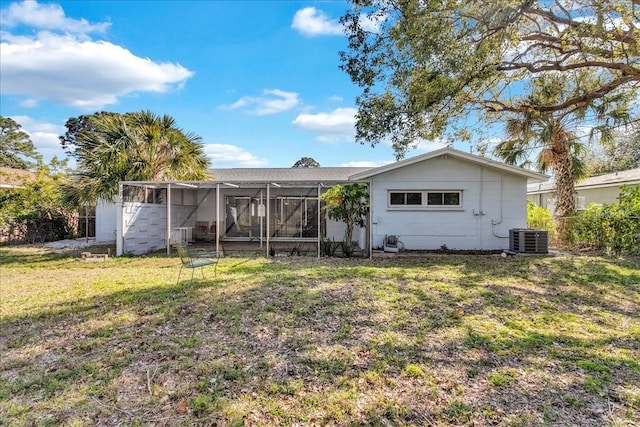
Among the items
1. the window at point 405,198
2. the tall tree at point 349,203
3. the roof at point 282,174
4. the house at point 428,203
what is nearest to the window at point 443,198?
the house at point 428,203

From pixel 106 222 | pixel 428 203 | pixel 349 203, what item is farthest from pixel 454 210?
pixel 106 222

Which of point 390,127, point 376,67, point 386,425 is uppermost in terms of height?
point 376,67

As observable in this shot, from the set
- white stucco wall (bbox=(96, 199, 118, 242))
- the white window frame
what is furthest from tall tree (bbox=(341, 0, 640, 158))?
white stucco wall (bbox=(96, 199, 118, 242))

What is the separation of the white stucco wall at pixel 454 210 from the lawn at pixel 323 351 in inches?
177

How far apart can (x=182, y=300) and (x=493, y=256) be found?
31.5 feet

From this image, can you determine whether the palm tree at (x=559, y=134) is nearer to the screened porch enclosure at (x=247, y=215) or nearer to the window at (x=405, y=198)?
the window at (x=405, y=198)

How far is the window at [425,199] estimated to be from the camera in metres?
12.6

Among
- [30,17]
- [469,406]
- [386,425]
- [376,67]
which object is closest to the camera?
[386,425]

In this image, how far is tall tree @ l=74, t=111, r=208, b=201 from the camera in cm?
1221

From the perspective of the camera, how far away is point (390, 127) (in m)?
9.20

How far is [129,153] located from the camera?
41.1 ft

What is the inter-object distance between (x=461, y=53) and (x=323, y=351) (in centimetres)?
651

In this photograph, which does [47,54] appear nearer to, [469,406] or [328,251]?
[328,251]

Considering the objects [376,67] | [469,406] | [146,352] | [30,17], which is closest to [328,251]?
[376,67]
